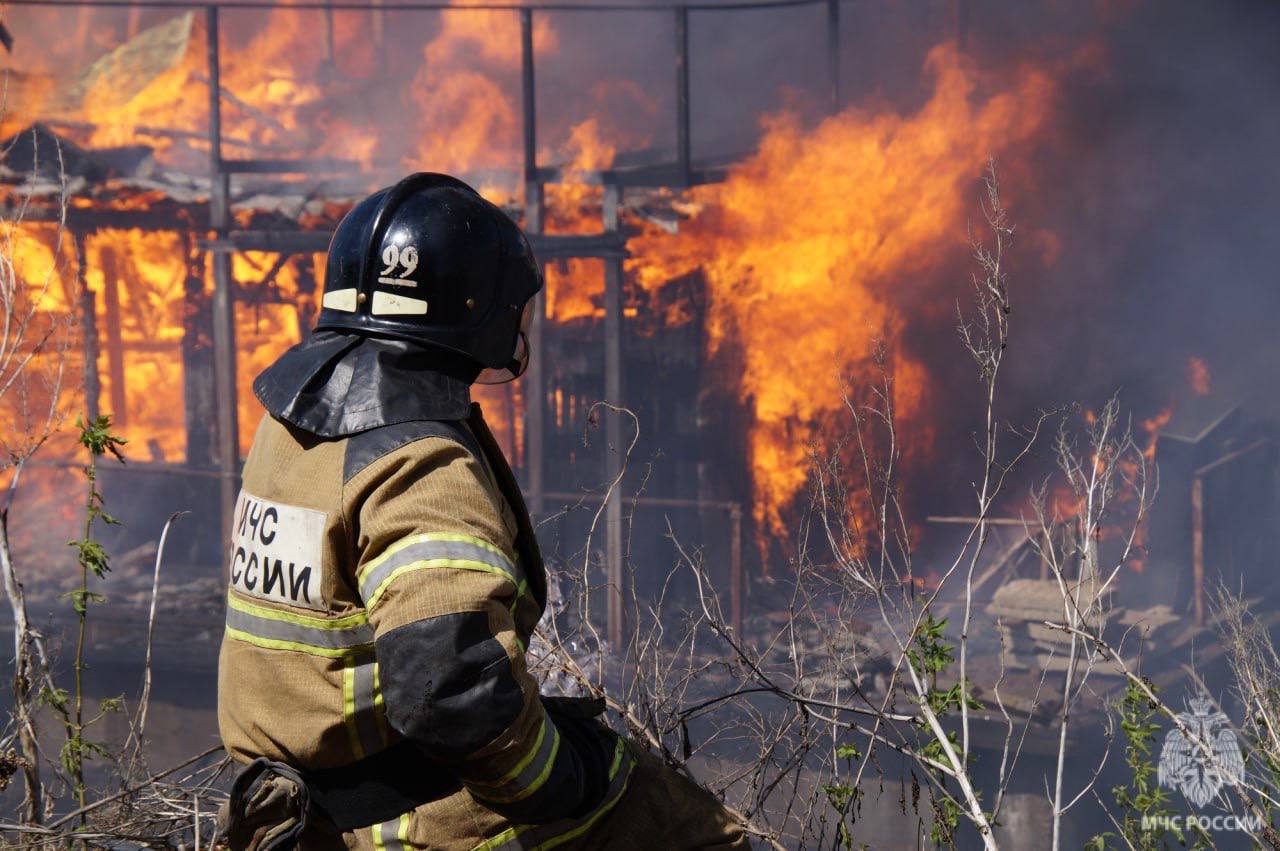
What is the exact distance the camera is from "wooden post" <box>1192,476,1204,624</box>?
12070 millimetres

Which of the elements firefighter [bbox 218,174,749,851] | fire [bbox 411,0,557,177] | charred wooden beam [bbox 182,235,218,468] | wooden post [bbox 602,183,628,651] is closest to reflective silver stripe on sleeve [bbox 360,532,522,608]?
firefighter [bbox 218,174,749,851]

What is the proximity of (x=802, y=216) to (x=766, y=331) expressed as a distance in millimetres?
1619

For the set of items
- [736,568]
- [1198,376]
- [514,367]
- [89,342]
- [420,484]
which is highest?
[89,342]

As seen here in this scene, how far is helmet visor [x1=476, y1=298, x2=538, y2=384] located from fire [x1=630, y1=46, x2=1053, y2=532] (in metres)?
11.8

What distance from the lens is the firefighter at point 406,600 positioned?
61.5 inches

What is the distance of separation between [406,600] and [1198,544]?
41.5 feet

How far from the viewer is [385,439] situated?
1.70 m

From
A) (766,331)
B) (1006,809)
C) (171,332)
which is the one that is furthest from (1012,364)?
(171,332)

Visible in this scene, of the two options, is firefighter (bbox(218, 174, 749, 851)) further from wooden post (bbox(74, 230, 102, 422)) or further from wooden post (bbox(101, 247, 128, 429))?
wooden post (bbox(101, 247, 128, 429))

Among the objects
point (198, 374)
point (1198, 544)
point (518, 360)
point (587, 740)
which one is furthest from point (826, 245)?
point (587, 740)

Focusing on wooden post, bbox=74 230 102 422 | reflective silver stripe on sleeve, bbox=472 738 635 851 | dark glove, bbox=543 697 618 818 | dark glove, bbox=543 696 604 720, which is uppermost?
wooden post, bbox=74 230 102 422

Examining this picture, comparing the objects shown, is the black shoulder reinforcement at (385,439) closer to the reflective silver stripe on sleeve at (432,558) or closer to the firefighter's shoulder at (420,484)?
the firefighter's shoulder at (420,484)

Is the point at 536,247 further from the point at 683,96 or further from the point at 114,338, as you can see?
the point at 114,338

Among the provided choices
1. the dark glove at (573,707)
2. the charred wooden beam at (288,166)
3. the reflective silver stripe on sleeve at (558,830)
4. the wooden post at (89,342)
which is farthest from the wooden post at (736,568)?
the reflective silver stripe on sleeve at (558,830)
